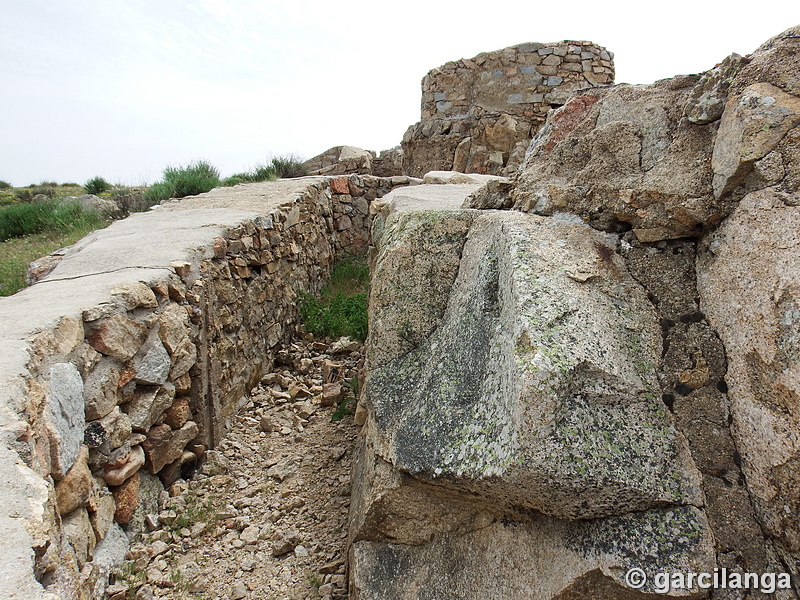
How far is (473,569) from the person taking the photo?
1.73 m

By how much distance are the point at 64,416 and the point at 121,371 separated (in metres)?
0.47

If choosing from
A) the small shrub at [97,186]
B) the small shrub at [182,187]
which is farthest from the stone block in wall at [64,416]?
the small shrub at [97,186]

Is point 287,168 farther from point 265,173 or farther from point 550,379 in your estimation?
point 550,379

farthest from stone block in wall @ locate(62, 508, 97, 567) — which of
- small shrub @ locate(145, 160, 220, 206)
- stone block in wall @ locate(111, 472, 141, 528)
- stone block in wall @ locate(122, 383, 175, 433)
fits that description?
small shrub @ locate(145, 160, 220, 206)

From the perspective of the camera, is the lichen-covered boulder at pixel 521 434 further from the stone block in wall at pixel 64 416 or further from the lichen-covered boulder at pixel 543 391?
the stone block in wall at pixel 64 416

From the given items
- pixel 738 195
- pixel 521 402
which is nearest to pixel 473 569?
pixel 521 402

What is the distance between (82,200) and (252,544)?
9.10 meters

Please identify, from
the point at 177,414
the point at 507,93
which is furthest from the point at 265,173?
the point at 177,414

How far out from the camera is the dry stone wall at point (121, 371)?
1539 mm

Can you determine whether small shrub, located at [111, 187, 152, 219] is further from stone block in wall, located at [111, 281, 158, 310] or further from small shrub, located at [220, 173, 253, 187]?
stone block in wall, located at [111, 281, 158, 310]

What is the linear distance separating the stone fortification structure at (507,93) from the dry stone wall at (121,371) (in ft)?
17.0

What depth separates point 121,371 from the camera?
238 cm

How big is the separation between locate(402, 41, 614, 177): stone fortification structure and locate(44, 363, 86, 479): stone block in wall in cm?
755

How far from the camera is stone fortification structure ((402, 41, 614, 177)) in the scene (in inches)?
349
